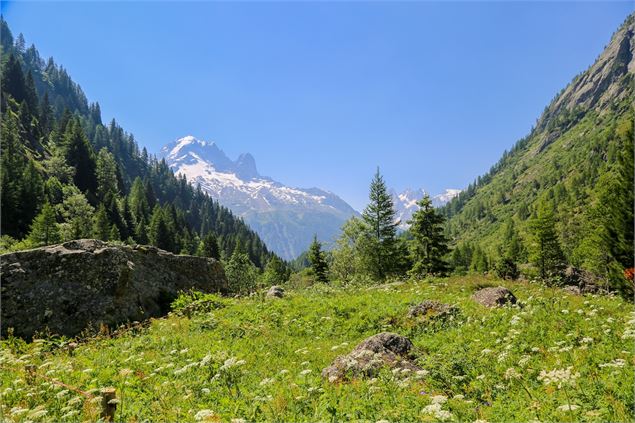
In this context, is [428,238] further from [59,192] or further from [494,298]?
[59,192]

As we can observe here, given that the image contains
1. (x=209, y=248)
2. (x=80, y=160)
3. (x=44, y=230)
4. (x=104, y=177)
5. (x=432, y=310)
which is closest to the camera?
(x=432, y=310)

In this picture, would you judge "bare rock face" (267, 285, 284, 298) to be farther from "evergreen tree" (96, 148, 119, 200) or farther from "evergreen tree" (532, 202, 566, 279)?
"evergreen tree" (96, 148, 119, 200)

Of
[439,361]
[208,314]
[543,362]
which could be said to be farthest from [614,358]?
[208,314]

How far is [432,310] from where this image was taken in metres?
13.7

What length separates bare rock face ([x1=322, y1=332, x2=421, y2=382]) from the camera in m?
7.86

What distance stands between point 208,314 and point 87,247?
21.5 feet

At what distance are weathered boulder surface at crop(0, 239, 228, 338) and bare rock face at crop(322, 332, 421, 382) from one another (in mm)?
11006

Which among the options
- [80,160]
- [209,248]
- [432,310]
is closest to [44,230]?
[209,248]

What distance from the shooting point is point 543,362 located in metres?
8.21

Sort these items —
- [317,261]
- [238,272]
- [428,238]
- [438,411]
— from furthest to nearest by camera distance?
[238,272] < [317,261] < [428,238] < [438,411]

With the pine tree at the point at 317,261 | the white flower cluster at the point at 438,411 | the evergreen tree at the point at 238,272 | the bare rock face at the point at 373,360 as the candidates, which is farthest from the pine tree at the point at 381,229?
the evergreen tree at the point at 238,272

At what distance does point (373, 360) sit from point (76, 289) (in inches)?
520

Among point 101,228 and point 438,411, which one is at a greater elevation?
point 101,228

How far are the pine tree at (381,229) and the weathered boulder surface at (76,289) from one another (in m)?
27.1
